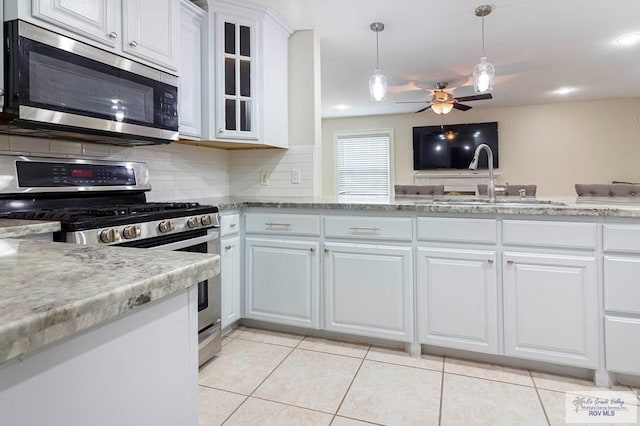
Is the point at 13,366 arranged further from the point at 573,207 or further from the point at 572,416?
the point at 573,207

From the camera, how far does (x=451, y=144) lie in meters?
6.49

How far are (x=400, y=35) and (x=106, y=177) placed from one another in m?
2.57

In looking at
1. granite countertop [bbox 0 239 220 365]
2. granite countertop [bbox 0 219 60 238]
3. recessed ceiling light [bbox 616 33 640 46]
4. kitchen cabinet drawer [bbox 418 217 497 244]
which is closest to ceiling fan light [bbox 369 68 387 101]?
kitchen cabinet drawer [bbox 418 217 497 244]

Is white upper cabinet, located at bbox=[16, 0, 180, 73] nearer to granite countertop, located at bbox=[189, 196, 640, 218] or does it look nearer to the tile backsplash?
the tile backsplash

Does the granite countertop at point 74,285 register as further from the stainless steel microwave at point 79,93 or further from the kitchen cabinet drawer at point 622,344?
the kitchen cabinet drawer at point 622,344

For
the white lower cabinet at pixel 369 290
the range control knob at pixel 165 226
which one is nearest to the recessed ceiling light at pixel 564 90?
the white lower cabinet at pixel 369 290

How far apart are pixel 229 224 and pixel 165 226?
0.64m

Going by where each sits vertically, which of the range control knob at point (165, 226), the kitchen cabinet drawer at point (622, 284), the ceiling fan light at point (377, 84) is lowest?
the kitchen cabinet drawer at point (622, 284)

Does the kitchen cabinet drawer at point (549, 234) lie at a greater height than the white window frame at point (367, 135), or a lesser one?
lesser

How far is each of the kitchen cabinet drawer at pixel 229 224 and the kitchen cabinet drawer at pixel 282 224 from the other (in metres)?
0.07

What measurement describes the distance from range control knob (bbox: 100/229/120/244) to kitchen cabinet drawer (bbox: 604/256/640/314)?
2.14 meters

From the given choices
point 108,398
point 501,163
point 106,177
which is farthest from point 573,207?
point 501,163

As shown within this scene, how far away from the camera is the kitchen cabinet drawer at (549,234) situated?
176cm

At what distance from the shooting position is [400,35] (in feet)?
10.6
